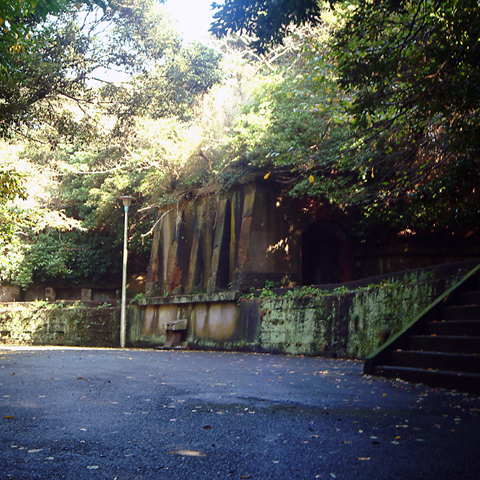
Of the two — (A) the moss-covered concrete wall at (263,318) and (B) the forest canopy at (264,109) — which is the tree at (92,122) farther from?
(A) the moss-covered concrete wall at (263,318)

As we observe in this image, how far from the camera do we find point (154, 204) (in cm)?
2255

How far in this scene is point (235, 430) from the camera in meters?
4.21

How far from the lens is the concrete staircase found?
649 centimetres

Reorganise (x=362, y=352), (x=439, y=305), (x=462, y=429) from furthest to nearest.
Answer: (x=362, y=352), (x=439, y=305), (x=462, y=429)

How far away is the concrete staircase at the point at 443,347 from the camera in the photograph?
21.3 feet

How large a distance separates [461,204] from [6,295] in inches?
1055

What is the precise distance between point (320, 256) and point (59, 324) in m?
11.9

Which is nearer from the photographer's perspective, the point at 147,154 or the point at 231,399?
the point at 231,399

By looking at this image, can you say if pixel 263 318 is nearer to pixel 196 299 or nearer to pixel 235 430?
pixel 196 299

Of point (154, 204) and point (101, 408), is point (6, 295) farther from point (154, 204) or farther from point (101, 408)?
point (101, 408)

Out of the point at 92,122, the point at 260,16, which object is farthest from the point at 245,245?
the point at 260,16

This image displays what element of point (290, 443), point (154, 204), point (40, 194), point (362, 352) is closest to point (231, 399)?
point (290, 443)

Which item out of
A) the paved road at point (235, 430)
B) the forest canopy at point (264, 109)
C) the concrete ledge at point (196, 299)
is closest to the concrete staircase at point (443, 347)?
the paved road at point (235, 430)

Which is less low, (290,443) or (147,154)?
(147,154)
